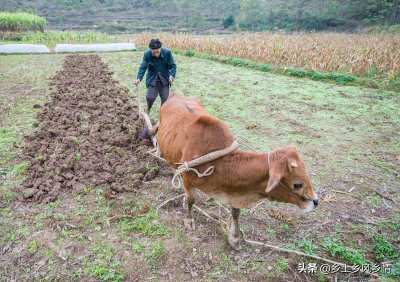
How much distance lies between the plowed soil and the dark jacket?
3.55ft

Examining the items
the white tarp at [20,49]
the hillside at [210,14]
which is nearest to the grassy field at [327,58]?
the white tarp at [20,49]

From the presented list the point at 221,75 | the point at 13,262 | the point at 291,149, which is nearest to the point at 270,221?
the point at 291,149

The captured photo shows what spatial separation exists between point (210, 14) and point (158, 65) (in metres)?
67.1

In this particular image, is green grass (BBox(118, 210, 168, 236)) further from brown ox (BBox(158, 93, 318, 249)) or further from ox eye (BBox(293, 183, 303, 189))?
ox eye (BBox(293, 183, 303, 189))

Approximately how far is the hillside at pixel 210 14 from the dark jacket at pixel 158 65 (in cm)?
3501

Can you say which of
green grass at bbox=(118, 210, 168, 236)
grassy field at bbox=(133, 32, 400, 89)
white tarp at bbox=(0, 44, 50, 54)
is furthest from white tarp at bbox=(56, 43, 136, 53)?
green grass at bbox=(118, 210, 168, 236)

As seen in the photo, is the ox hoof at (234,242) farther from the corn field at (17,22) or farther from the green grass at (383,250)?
the corn field at (17,22)

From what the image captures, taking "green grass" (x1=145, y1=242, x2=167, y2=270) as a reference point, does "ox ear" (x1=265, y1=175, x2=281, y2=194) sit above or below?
above

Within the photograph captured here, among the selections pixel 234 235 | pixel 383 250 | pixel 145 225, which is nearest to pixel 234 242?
pixel 234 235

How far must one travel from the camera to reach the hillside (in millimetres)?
41781

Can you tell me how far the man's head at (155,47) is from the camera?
543 centimetres

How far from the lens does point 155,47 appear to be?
5457mm

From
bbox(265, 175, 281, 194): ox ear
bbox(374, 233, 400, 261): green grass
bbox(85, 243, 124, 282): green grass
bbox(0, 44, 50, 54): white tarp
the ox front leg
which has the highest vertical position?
bbox(0, 44, 50, 54): white tarp

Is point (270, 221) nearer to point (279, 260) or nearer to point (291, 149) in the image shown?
point (279, 260)
